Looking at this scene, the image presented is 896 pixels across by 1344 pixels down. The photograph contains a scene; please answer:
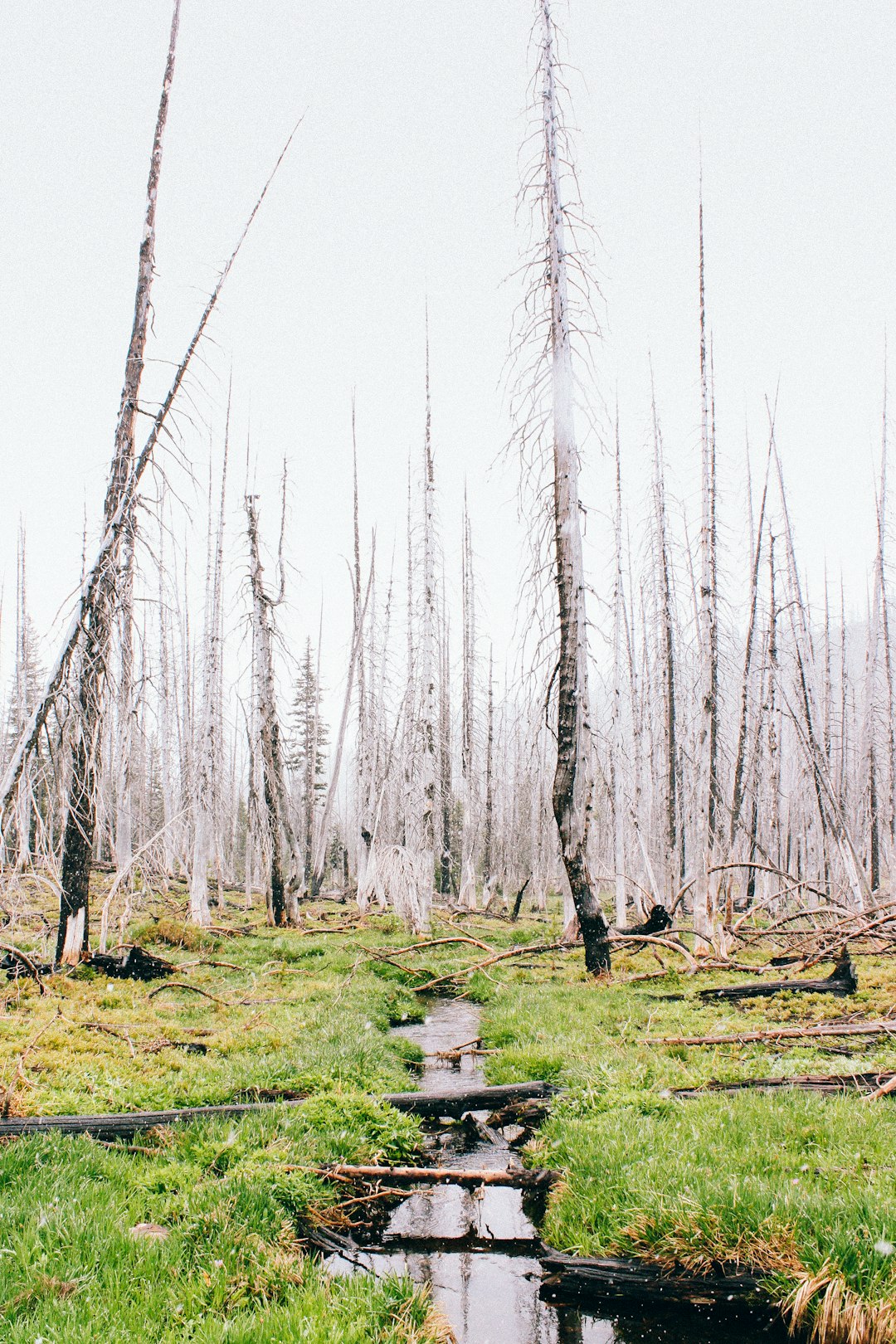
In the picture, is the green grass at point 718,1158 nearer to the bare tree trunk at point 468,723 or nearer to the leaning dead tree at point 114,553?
the leaning dead tree at point 114,553

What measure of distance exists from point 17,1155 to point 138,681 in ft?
10.6

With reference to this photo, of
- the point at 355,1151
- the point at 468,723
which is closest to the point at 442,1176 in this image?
the point at 355,1151

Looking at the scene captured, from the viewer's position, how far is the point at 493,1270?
4.32m

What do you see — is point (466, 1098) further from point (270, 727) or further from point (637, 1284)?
point (270, 727)

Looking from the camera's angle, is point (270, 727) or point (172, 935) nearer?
point (172, 935)

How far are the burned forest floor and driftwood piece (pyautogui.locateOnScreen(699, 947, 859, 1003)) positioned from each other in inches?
6.1

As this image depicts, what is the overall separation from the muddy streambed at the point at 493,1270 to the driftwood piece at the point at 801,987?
5408 mm

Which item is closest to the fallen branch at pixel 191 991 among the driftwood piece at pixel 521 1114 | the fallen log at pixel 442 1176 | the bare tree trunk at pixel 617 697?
the driftwood piece at pixel 521 1114

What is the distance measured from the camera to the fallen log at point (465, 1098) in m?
6.56

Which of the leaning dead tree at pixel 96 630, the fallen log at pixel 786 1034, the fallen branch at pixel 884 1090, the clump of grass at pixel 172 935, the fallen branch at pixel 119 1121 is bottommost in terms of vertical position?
the clump of grass at pixel 172 935

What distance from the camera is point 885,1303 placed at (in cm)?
331

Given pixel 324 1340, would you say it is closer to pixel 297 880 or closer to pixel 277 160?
pixel 277 160

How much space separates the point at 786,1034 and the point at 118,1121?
6.20 metres

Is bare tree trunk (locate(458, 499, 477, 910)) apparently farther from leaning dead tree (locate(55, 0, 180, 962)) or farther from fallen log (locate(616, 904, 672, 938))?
leaning dead tree (locate(55, 0, 180, 962))
